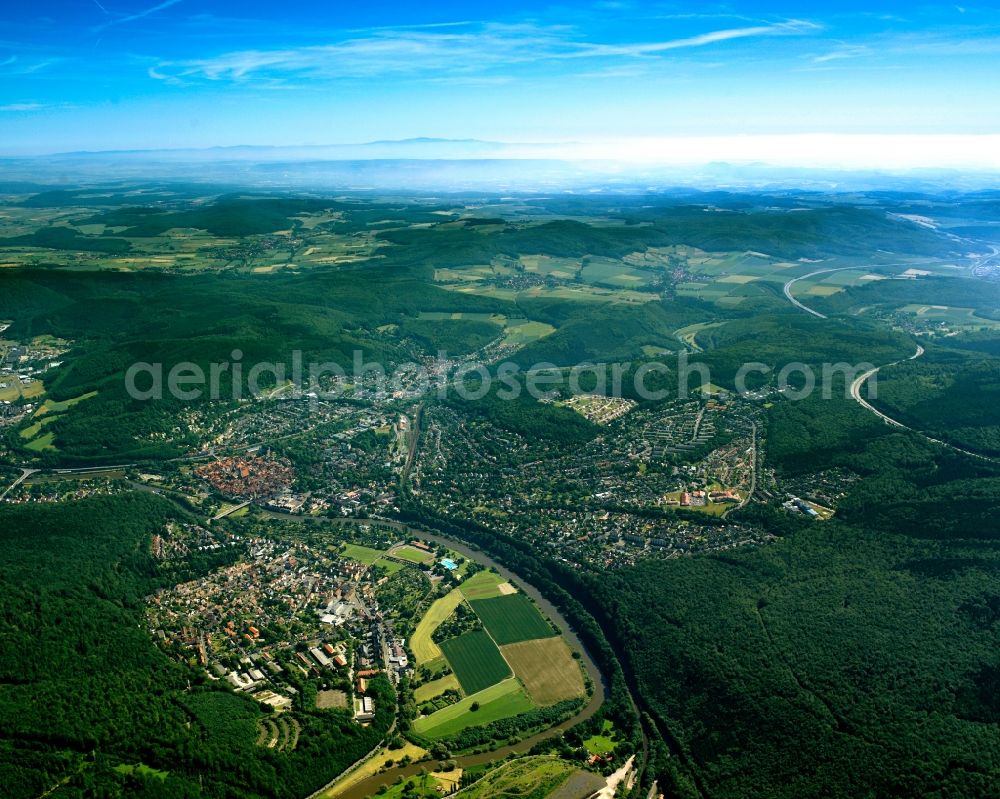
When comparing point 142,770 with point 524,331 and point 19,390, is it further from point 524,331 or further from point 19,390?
point 524,331

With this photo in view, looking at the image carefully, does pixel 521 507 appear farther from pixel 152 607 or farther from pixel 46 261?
pixel 46 261

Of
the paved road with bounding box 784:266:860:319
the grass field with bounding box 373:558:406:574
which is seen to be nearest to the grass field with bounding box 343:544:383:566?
the grass field with bounding box 373:558:406:574

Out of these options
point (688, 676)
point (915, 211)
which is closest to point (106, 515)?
point (688, 676)

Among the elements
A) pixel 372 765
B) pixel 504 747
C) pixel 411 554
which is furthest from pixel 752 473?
pixel 372 765

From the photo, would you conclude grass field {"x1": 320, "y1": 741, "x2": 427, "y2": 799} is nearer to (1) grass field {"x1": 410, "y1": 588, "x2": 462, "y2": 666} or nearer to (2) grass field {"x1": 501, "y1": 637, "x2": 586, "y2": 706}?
(1) grass field {"x1": 410, "y1": 588, "x2": 462, "y2": 666}

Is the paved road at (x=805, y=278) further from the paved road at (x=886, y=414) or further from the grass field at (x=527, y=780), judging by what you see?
the grass field at (x=527, y=780)

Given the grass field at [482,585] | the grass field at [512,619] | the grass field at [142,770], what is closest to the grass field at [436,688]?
the grass field at [512,619]
